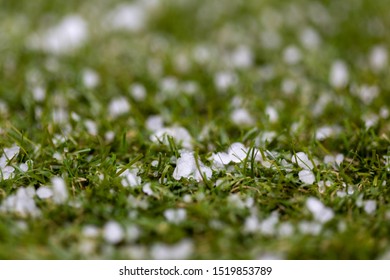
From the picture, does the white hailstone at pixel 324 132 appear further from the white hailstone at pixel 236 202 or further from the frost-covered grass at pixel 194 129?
the white hailstone at pixel 236 202

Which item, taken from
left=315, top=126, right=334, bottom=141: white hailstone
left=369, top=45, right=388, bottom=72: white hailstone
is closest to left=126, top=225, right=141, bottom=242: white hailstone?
left=315, top=126, right=334, bottom=141: white hailstone

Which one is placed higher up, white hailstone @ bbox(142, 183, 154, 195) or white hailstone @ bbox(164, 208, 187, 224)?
white hailstone @ bbox(142, 183, 154, 195)

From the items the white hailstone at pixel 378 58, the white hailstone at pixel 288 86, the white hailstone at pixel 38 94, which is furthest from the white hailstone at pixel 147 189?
the white hailstone at pixel 378 58

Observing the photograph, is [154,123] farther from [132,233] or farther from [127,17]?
[127,17]

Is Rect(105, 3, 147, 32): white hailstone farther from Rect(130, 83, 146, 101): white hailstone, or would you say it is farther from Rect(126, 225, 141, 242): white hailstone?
Rect(126, 225, 141, 242): white hailstone

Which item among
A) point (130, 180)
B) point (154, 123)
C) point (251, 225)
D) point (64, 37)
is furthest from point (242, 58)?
point (251, 225)

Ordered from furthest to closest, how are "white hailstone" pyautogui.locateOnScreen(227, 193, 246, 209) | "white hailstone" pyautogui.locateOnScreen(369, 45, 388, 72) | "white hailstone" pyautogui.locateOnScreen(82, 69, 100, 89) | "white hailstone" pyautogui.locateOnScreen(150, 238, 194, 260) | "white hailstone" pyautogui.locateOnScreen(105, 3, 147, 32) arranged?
"white hailstone" pyautogui.locateOnScreen(105, 3, 147, 32), "white hailstone" pyautogui.locateOnScreen(369, 45, 388, 72), "white hailstone" pyautogui.locateOnScreen(82, 69, 100, 89), "white hailstone" pyautogui.locateOnScreen(227, 193, 246, 209), "white hailstone" pyautogui.locateOnScreen(150, 238, 194, 260)
